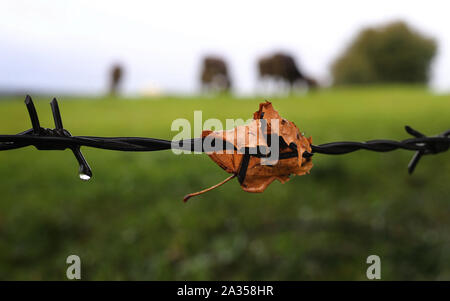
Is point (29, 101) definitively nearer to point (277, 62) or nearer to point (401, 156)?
point (401, 156)

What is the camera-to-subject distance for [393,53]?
29.5 m

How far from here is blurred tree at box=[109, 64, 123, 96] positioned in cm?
2077

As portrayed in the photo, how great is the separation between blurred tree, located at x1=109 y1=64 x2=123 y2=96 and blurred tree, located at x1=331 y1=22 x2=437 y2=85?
1821cm

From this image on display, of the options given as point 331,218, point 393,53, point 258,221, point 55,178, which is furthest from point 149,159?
point 393,53

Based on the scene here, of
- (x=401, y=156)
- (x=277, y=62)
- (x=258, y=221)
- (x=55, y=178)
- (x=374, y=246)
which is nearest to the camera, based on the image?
(x=374, y=246)

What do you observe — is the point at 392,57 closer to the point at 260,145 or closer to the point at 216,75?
the point at 216,75

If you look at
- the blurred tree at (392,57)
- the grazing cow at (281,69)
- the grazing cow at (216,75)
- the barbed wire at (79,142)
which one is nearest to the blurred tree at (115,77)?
the grazing cow at (216,75)

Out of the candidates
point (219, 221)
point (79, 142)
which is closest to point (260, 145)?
point (79, 142)

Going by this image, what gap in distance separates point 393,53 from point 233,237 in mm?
30066

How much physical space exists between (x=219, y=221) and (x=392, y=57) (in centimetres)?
2997

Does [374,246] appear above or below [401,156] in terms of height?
below

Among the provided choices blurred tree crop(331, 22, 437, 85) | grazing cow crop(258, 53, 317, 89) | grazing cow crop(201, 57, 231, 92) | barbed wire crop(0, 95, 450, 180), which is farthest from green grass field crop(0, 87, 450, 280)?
blurred tree crop(331, 22, 437, 85)

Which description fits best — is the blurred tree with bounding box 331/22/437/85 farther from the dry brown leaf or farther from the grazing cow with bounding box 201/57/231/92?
the dry brown leaf
